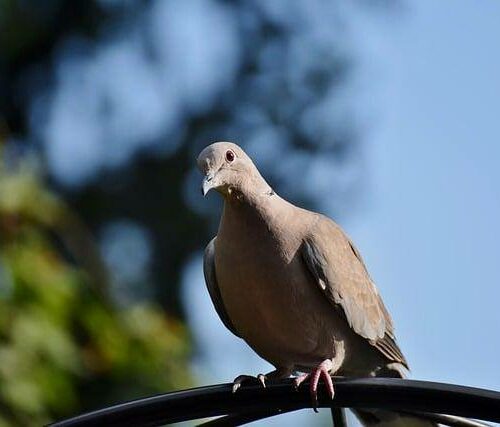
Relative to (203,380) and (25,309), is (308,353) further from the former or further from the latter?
(203,380)

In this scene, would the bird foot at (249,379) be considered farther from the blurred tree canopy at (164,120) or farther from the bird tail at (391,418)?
the blurred tree canopy at (164,120)

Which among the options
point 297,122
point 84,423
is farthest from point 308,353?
point 297,122

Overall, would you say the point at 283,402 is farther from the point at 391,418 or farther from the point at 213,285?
the point at 391,418

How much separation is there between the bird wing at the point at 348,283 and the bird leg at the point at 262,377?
230 mm

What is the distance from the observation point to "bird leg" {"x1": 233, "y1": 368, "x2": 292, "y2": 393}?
9.30ft

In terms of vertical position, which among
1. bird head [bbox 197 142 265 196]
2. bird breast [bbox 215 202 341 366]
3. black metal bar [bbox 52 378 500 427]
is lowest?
black metal bar [bbox 52 378 500 427]

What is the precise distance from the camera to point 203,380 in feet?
16.3

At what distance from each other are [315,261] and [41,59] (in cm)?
922

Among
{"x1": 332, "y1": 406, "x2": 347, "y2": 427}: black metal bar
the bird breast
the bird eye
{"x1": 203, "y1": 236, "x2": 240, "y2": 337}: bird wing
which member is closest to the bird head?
the bird eye

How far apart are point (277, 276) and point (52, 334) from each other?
0.99m

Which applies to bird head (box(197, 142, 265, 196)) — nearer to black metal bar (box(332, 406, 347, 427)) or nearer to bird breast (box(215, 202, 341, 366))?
bird breast (box(215, 202, 341, 366))

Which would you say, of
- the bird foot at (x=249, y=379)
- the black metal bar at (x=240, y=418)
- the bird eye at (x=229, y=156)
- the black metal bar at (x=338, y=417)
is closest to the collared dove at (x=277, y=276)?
the bird eye at (x=229, y=156)

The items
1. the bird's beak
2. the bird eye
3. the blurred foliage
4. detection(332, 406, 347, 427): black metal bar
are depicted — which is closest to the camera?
detection(332, 406, 347, 427): black metal bar

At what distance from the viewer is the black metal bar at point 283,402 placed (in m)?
2.27
